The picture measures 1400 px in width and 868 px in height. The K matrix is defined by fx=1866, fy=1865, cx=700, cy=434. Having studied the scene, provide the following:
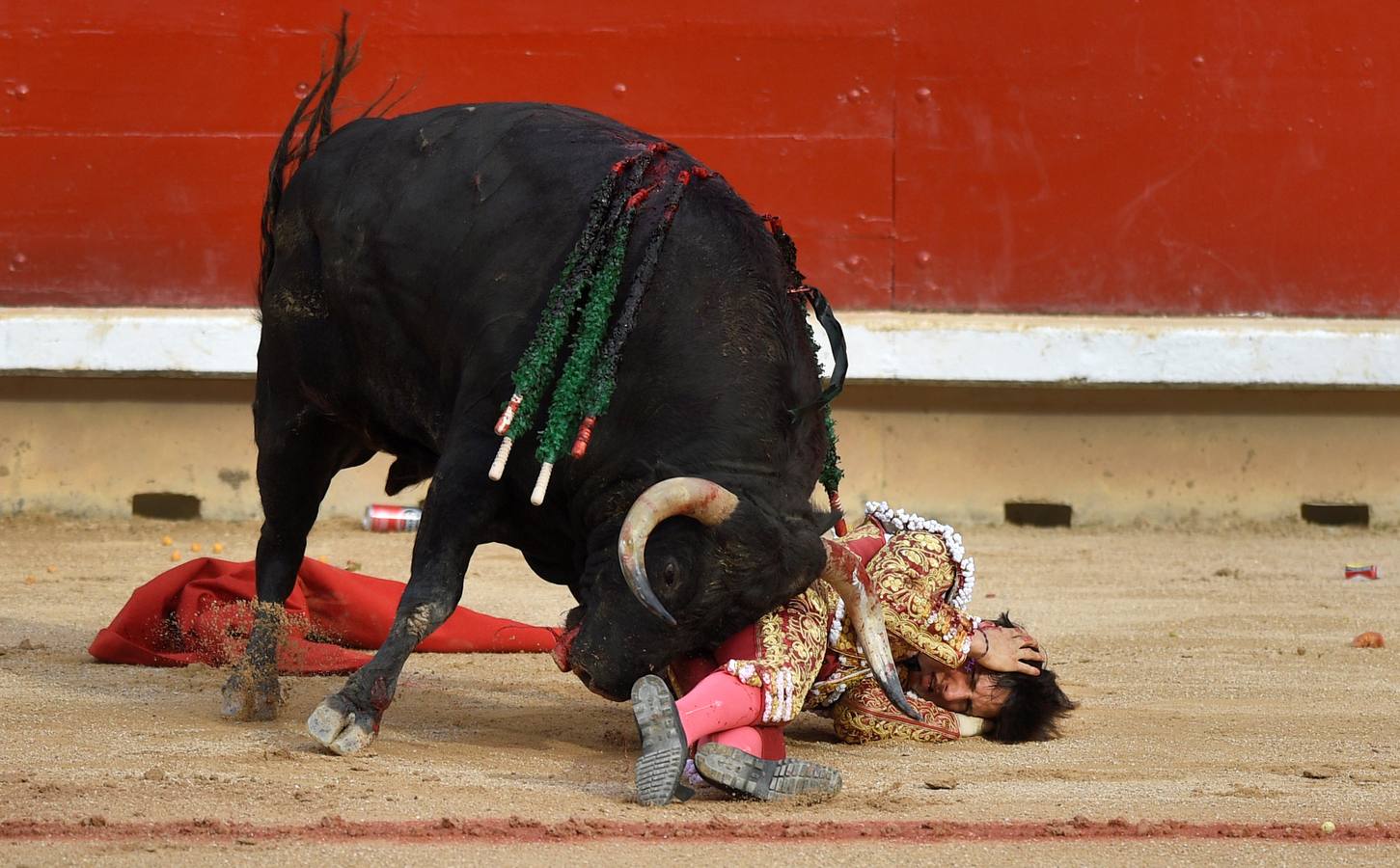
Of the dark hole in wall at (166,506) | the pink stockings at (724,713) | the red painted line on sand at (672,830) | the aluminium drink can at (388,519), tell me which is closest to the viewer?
the red painted line on sand at (672,830)

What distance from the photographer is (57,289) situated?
7.64m

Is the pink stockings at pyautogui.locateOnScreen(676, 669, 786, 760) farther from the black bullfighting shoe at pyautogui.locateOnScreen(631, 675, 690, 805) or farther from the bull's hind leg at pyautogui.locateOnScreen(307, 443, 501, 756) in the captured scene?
the bull's hind leg at pyautogui.locateOnScreen(307, 443, 501, 756)

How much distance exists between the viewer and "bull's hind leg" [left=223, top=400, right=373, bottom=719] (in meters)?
4.41

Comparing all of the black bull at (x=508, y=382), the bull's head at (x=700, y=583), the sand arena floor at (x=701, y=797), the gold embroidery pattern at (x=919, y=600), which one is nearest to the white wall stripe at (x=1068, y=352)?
the sand arena floor at (x=701, y=797)

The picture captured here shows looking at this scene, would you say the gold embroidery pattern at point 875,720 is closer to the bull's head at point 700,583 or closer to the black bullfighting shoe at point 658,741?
the bull's head at point 700,583

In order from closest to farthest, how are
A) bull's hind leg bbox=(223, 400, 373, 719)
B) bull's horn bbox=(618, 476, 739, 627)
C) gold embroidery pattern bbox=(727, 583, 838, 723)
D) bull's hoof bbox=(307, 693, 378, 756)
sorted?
bull's horn bbox=(618, 476, 739, 627)
gold embroidery pattern bbox=(727, 583, 838, 723)
bull's hoof bbox=(307, 693, 378, 756)
bull's hind leg bbox=(223, 400, 373, 719)

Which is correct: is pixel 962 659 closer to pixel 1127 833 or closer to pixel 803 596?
pixel 803 596

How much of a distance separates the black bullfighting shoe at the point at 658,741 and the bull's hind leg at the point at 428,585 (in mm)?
630

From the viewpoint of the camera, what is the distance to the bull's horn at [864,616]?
3566mm

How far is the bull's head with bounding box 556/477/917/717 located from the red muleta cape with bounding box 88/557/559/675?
1.33 metres

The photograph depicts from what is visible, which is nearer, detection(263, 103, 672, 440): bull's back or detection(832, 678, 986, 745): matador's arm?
detection(263, 103, 672, 440): bull's back

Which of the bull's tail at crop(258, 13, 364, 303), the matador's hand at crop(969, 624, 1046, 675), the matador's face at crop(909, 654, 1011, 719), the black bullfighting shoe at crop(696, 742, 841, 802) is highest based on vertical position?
the bull's tail at crop(258, 13, 364, 303)

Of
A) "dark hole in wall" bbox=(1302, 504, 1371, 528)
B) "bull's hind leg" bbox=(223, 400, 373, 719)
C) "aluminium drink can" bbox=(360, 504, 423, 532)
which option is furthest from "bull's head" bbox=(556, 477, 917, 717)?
"dark hole in wall" bbox=(1302, 504, 1371, 528)

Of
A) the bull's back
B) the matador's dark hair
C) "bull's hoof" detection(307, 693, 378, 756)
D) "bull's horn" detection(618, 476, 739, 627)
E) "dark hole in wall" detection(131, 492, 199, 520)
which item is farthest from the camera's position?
"dark hole in wall" detection(131, 492, 199, 520)
